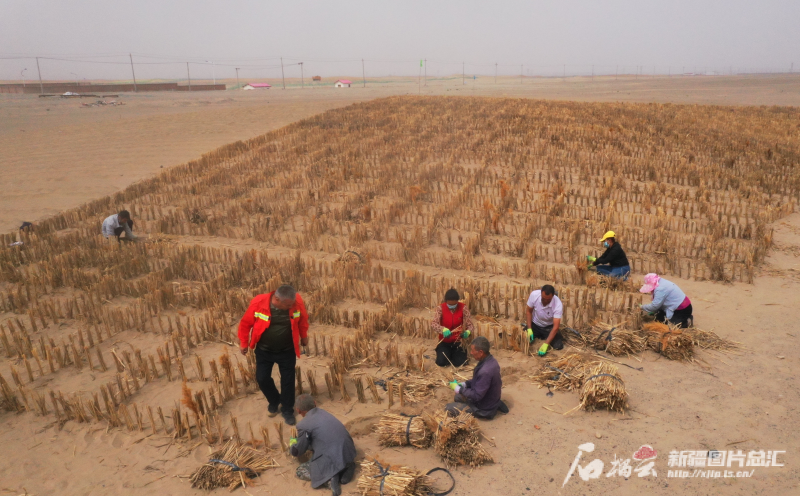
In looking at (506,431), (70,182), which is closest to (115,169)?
(70,182)

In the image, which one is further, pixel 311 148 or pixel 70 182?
pixel 311 148

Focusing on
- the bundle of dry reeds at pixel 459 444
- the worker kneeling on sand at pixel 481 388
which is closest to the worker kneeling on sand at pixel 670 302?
the worker kneeling on sand at pixel 481 388

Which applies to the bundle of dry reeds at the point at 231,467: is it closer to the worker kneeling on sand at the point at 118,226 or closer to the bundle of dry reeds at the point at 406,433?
the bundle of dry reeds at the point at 406,433

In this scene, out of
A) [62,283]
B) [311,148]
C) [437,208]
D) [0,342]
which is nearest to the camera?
[0,342]

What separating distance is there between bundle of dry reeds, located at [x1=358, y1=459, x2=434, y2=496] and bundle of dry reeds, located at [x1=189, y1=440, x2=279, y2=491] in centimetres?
91

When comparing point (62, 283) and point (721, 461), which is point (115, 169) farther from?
point (721, 461)

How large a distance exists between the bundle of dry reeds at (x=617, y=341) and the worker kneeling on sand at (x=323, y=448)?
3.40 m

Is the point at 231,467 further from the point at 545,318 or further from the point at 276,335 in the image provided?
the point at 545,318

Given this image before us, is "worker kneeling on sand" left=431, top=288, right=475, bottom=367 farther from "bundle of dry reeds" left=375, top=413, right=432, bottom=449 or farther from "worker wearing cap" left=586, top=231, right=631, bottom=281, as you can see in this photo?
"worker wearing cap" left=586, top=231, right=631, bottom=281

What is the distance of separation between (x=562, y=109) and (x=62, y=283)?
23.2m

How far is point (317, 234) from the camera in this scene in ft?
36.2

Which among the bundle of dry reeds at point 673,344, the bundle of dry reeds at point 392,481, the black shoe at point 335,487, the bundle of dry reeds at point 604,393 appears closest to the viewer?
the bundle of dry reeds at point 392,481

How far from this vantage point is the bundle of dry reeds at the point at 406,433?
4.71 m

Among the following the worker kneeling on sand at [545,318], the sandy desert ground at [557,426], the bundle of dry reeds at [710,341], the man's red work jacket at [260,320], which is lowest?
the sandy desert ground at [557,426]
